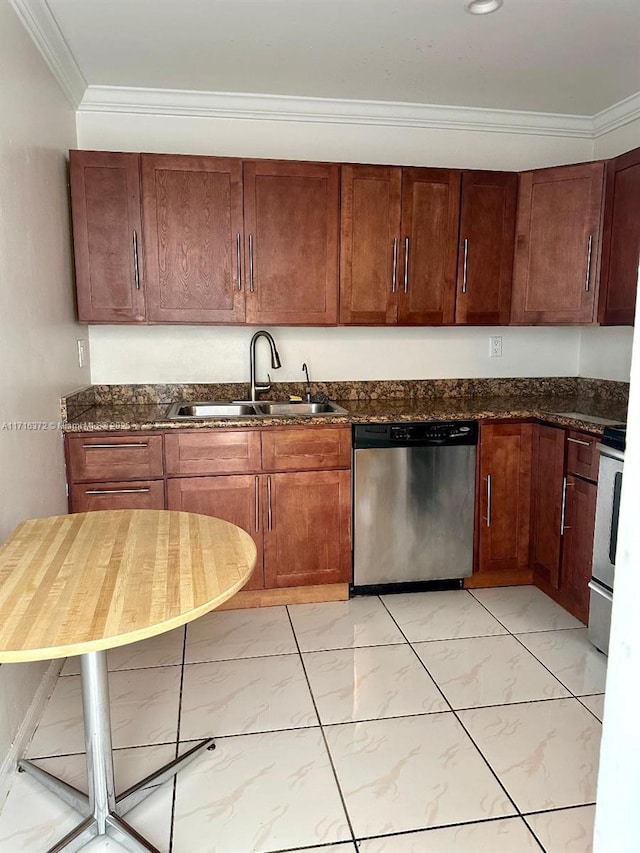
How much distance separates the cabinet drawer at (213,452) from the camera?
2770 mm

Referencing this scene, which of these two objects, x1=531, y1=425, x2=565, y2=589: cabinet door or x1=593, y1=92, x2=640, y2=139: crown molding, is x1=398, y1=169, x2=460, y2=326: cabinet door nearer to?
x1=531, y1=425, x2=565, y2=589: cabinet door

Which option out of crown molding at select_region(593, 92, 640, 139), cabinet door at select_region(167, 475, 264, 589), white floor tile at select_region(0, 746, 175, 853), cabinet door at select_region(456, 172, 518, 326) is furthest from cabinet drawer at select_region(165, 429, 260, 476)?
crown molding at select_region(593, 92, 640, 139)

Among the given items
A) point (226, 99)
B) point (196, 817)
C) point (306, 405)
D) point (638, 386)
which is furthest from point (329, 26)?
→ point (196, 817)

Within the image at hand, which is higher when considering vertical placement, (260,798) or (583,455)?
(583,455)

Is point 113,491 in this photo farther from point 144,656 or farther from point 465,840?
point 465,840

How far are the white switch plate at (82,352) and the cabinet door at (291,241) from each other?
0.85 metres

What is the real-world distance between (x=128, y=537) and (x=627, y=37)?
108 inches

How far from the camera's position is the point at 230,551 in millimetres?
1532

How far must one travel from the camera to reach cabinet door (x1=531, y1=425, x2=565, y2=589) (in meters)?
2.87

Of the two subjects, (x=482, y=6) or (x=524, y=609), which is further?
(x=524, y=609)

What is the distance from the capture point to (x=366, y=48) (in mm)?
2633

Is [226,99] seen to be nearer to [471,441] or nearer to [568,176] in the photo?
[568,176]

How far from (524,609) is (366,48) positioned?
2.62 meters

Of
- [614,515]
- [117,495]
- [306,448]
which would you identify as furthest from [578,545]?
[117,495]
